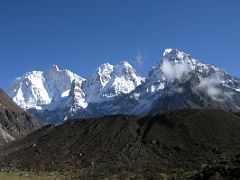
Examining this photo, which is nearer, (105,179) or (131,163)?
(105,179)

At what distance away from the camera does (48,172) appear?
620ft

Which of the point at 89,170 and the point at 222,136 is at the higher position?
the point at 222,136

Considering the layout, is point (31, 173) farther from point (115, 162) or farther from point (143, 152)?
point (143, 152)

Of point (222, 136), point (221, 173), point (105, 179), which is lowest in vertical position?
point (221, 173)

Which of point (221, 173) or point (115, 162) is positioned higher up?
point (115, 162)

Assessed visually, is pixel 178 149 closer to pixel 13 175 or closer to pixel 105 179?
pixel 105 179

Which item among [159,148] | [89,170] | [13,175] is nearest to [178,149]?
[159,148]

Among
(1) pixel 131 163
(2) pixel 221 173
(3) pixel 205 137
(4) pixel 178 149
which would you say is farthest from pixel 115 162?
(2) pixel 221 173

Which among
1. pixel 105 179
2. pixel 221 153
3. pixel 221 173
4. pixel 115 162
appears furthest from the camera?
pixel 115 162

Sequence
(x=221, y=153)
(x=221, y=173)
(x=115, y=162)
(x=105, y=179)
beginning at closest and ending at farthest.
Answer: (x=221, y=173), (x=105, y=179), (x=221, y=153), (x=115, y=162)

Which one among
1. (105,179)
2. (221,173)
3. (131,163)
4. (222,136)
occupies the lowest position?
(221,173)

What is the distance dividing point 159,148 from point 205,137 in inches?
740

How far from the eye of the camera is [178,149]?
636 ft

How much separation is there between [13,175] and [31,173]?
8.00m
